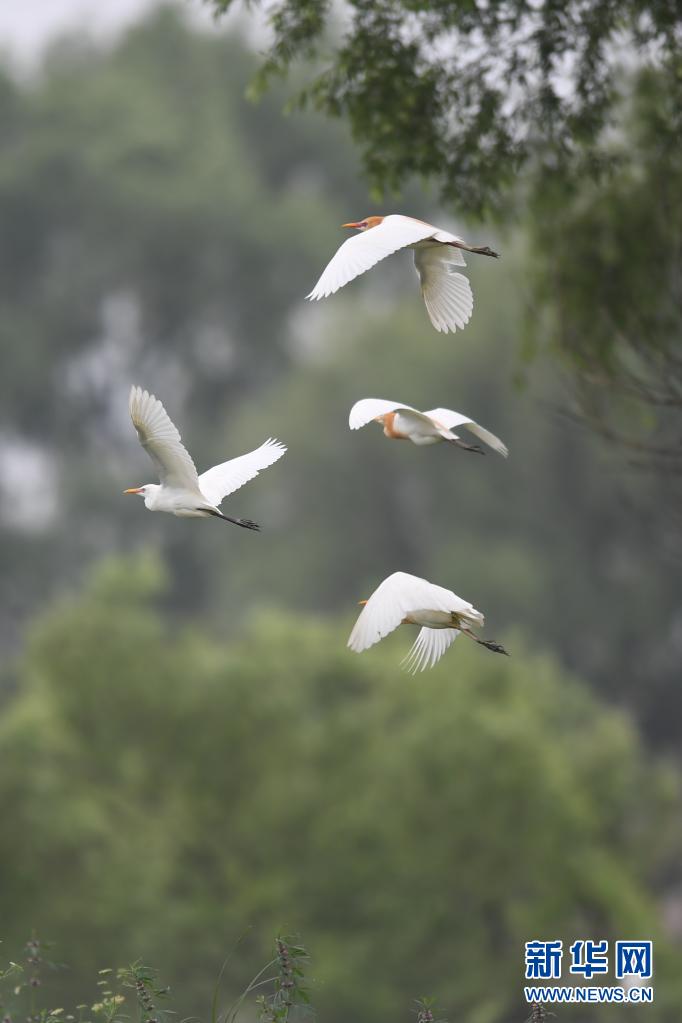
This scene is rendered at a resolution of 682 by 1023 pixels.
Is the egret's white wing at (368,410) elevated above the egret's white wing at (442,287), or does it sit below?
below

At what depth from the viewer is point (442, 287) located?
6.41m

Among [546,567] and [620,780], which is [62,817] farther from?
[546,567]

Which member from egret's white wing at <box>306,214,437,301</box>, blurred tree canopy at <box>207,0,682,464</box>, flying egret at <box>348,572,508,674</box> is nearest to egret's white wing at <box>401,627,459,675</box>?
flying egret at <box>348,572,508,674</box>

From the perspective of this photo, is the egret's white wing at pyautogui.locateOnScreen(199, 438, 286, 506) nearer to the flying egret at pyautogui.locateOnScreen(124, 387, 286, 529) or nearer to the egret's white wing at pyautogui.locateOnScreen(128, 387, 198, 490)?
the flying egret at pyautogui.locateOnScreen(124, 387, 286, 529)

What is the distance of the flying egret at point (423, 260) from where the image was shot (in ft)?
18.9

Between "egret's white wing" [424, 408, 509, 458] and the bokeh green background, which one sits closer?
"egret's white wing" [424, 408, 509, 458]

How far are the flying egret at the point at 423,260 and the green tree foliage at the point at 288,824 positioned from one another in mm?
12174

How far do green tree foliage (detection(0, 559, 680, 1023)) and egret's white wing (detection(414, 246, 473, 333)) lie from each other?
1216 cm

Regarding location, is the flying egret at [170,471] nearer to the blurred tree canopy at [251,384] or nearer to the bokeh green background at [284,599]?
the bokeh green background at [284,599]

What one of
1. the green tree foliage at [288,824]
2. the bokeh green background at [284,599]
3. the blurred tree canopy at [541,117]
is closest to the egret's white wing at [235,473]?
the bokeh green background at [284,599]

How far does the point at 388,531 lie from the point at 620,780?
15.8 m

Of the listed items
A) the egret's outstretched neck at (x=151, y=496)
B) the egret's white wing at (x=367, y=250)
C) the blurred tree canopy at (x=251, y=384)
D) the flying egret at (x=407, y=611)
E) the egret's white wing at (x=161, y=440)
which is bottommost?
the flying egret at (x=407, y=611)

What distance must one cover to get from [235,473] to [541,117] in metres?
4.62

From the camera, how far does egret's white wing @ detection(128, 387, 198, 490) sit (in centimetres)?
579
